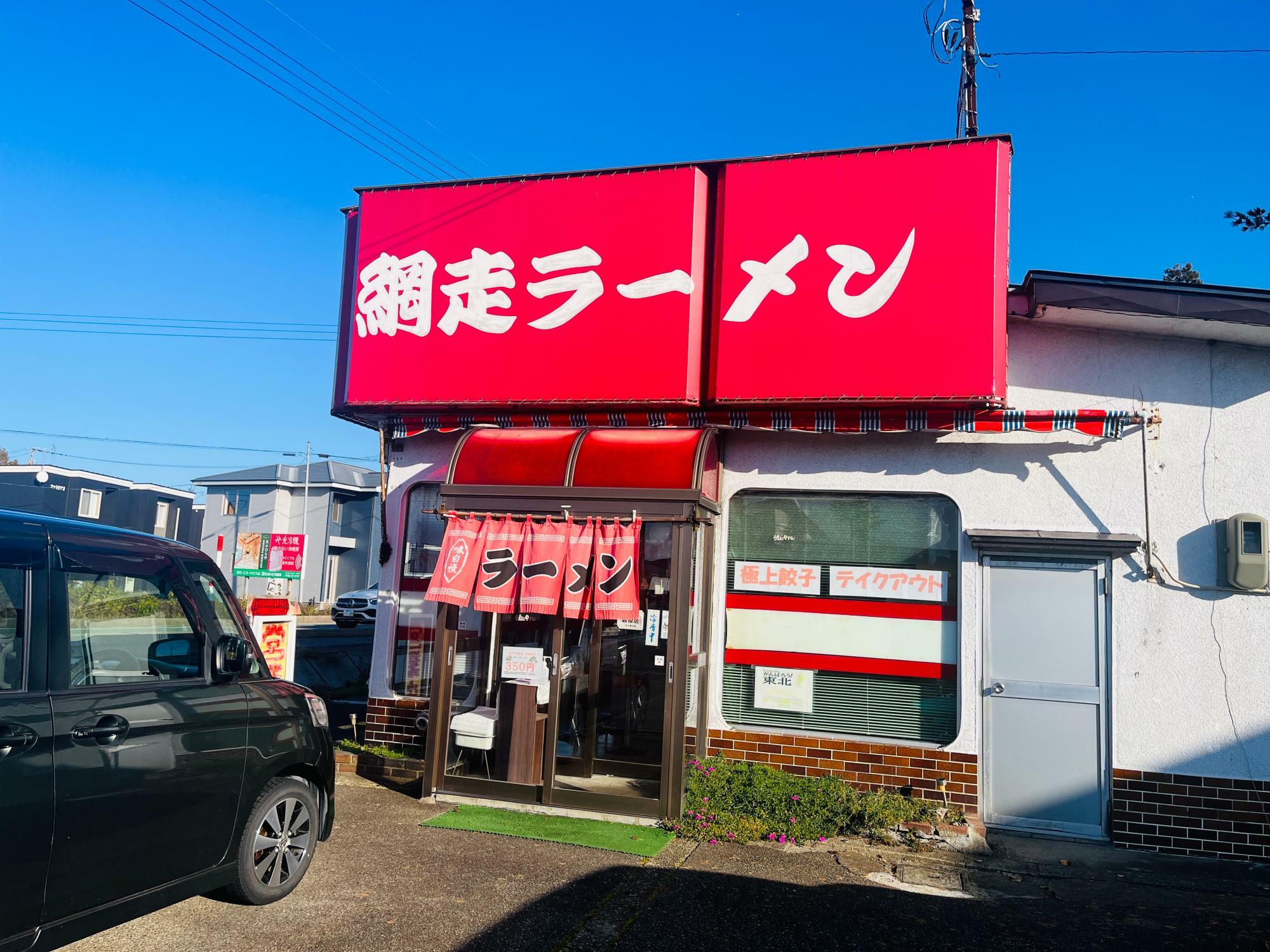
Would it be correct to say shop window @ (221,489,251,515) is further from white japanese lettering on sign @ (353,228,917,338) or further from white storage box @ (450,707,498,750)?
white storage box @ (450,707,498,750)

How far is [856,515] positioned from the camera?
27.9ft

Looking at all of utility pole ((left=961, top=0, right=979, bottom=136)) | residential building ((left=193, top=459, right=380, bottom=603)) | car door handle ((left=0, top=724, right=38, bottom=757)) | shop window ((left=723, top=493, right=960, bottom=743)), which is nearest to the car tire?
car door handle ((left=0, top=724, right=38, bottom=757))

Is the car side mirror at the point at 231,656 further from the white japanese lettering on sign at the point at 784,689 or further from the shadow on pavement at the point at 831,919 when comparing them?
the white japanese lettering on sign at the point at 784,689

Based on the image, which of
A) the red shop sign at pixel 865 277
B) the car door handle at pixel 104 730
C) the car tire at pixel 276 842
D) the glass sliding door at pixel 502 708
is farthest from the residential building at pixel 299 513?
the car door handle at pixel 104 730

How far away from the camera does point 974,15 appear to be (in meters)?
12.2

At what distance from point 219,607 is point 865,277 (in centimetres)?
581

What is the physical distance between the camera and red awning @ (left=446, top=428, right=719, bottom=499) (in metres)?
7.91

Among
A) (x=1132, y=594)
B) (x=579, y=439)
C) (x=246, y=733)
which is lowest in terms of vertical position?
(x=246, y=733)

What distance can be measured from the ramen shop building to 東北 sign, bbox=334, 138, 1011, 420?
0.03 m

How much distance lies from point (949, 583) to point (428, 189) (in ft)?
21.2

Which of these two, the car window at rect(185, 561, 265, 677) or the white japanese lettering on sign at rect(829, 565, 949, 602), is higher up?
the white japanese lettering on sign at rect(829, 565, 949, 602)

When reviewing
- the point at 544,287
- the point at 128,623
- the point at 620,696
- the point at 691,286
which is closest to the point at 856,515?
the point at 691,286

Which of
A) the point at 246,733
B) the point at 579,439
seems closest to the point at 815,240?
the point at 579,439

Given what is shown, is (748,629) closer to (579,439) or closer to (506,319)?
(579,439)
